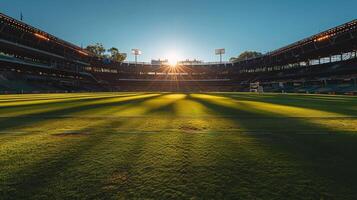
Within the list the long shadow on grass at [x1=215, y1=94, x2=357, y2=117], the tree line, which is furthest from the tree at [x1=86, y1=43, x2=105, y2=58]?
the long shadow on grass at [x1=215, y1=94, x2=357, y2=117]

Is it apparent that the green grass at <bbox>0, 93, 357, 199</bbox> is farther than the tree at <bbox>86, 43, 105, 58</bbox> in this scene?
No

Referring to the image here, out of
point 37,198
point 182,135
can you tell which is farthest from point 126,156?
point 182,135

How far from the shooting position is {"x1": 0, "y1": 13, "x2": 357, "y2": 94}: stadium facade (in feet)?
126

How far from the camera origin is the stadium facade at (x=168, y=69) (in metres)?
38.5

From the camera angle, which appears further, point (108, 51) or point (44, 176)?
point (108, 51)

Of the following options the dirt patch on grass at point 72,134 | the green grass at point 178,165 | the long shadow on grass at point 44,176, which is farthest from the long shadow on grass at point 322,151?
the dirt patch on grass at point 72,134

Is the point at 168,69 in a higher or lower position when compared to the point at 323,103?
higher

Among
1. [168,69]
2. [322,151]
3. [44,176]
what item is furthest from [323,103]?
[168,69]

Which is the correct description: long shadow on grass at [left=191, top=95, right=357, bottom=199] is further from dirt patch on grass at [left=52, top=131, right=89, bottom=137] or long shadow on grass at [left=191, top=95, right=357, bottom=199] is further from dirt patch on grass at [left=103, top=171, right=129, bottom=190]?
dirt patch on grass at [left=52, top=131, right=89, bottom=137]

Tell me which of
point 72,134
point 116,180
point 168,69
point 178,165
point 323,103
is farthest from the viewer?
point 168,69

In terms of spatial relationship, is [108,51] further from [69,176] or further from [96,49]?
[69,176]

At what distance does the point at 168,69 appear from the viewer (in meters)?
81.2

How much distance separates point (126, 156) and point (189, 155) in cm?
93

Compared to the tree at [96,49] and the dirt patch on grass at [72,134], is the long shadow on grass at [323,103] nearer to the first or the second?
the dirt patch on grass at [72,134]
